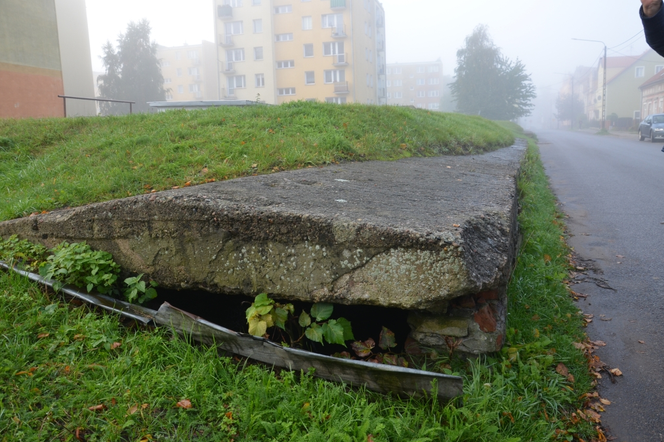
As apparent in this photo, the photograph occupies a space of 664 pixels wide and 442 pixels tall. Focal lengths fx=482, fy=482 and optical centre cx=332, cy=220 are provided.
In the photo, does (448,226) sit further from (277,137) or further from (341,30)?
(341,30)

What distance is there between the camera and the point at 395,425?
79.2 inches

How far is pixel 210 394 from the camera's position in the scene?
2.19 metres

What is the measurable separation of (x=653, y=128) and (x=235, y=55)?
33534 millimetres

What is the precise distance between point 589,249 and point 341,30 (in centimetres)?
4042

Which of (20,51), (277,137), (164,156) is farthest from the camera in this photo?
(20,51)

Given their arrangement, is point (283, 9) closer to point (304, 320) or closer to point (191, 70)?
point (191, 70)

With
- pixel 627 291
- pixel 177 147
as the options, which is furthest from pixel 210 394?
pixel 177 147

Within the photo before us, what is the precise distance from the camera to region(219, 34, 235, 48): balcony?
43594 millimetres

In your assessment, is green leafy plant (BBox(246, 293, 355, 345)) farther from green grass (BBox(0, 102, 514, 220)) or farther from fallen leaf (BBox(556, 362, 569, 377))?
green grass (BBox(0, 102, 514, 220))

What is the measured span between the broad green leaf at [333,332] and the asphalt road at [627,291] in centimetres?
132

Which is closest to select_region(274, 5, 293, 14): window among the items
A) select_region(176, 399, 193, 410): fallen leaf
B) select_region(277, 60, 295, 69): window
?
select_region(277, 60, 295, 69): window

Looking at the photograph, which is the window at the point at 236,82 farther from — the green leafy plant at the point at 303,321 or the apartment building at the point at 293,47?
the green leafy plant at the point at 303,321

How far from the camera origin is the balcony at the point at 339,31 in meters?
41.3

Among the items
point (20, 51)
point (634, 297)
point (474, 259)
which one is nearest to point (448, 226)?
point (474, 259)
